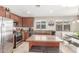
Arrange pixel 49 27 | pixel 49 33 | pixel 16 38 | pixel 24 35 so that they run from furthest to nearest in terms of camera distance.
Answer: pixel 16 38, pixel 24 35, pixel 49 33, pixel 49 27

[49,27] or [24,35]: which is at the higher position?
[49,27]

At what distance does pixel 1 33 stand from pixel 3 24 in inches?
11.1

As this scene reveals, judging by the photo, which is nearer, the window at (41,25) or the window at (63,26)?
the window at (63,26)

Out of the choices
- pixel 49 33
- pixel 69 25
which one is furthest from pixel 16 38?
pixel 69 25

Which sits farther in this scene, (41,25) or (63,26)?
(41,25)

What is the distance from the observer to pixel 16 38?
184 inches

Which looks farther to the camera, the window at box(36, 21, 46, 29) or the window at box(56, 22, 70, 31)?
the window at box(36, 21, 46, 29)
